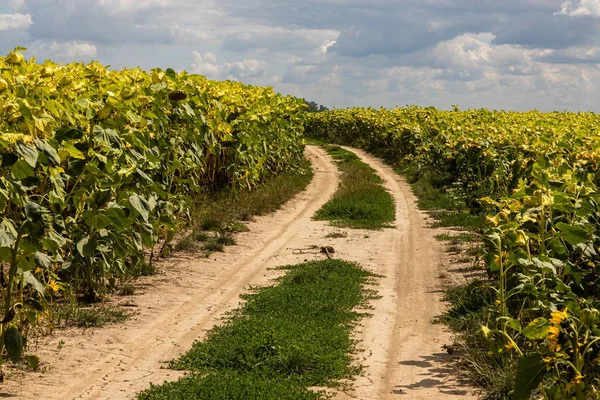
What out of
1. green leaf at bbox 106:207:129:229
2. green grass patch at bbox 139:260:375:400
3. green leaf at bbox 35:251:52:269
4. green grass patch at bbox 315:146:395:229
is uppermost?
green leaf at bbox 106:207:129:229

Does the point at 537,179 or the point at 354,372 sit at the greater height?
the point at 537,179

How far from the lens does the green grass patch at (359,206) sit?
13414 millimetres

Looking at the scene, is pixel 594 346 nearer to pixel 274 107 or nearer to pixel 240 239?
pixel 240 239

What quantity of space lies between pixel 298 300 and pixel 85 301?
210cm

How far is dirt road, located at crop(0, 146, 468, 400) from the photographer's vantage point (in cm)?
565

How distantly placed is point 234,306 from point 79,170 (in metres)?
2.33

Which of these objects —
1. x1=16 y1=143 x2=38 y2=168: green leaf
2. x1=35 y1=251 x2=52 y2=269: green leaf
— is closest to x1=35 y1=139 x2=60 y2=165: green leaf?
x1=16 y1=143 x2=38 y2=168: green leaf

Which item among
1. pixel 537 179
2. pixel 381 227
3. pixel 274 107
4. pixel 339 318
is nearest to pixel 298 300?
pixel 339 318

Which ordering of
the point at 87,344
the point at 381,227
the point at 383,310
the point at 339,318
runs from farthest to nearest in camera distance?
the point at 381,227 < the point at 383,310 < the point at 339,318 < the point at 87,344

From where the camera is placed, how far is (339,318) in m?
7.41

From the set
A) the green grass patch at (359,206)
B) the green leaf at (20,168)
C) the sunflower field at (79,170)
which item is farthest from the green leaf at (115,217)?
the green grass patch at (359,206)

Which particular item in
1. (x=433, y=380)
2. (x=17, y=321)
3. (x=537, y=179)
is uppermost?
(x=537, y=179)

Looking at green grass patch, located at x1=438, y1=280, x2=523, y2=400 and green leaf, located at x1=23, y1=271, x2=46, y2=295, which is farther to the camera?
green grass patch, located at x1=438, y1=280, x2=523, y2=400

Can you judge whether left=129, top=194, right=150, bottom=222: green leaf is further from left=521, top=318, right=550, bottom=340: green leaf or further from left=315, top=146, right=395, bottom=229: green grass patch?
left=315, top=146, right=395, bottom=229: green grass patch
